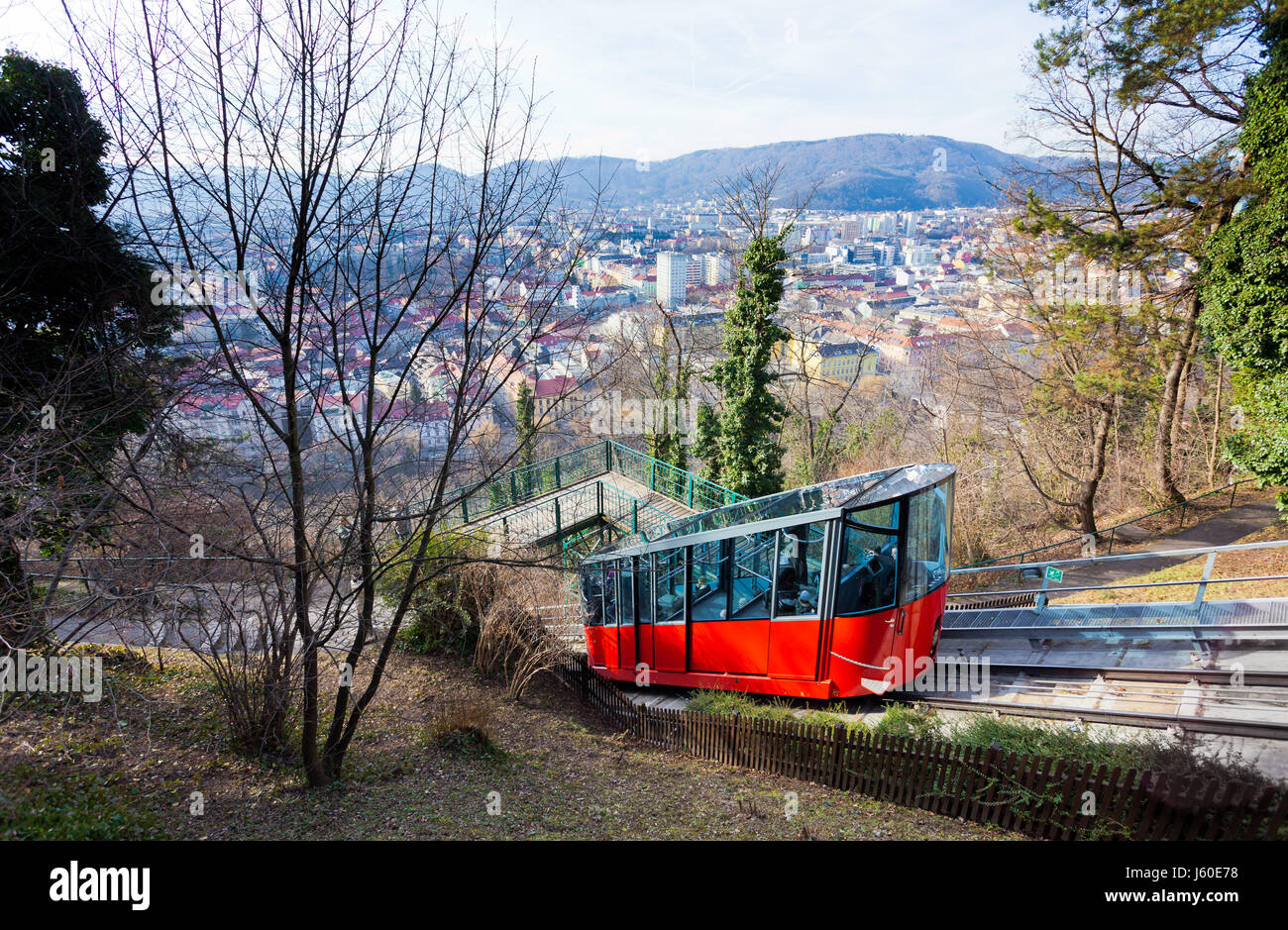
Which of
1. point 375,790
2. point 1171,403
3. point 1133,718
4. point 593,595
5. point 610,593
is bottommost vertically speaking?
point 375,790

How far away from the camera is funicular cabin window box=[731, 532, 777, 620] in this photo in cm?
763

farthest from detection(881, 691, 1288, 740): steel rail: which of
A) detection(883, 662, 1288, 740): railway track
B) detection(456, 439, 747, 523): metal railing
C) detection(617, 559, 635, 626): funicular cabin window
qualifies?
detection(456, 439, 747, 523): metal railing

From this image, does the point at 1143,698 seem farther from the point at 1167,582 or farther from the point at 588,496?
the point at 588,496

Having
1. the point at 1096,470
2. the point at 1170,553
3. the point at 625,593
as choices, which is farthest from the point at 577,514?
the point at 1096,470

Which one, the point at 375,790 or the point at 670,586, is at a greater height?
the point at 670,586

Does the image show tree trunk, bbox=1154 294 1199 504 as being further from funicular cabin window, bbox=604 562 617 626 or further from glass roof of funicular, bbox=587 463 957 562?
funicular cabin window, bbox=604 562 617 626

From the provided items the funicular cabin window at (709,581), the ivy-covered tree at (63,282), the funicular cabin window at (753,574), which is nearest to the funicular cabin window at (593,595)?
the funicular cabin window at (709,581)

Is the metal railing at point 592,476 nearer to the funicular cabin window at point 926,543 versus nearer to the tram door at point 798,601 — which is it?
the tram door at point 798,601

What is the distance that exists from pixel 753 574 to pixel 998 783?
334 cm

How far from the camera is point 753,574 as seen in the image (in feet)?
25.8

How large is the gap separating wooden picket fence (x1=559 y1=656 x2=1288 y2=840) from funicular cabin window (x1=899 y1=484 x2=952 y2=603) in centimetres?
185

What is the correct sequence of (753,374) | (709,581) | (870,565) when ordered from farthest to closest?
(753,374)
(709,581)
(870,565)

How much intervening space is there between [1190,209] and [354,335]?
1747cm

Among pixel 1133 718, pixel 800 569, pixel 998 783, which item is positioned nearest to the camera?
pixel 998 783
